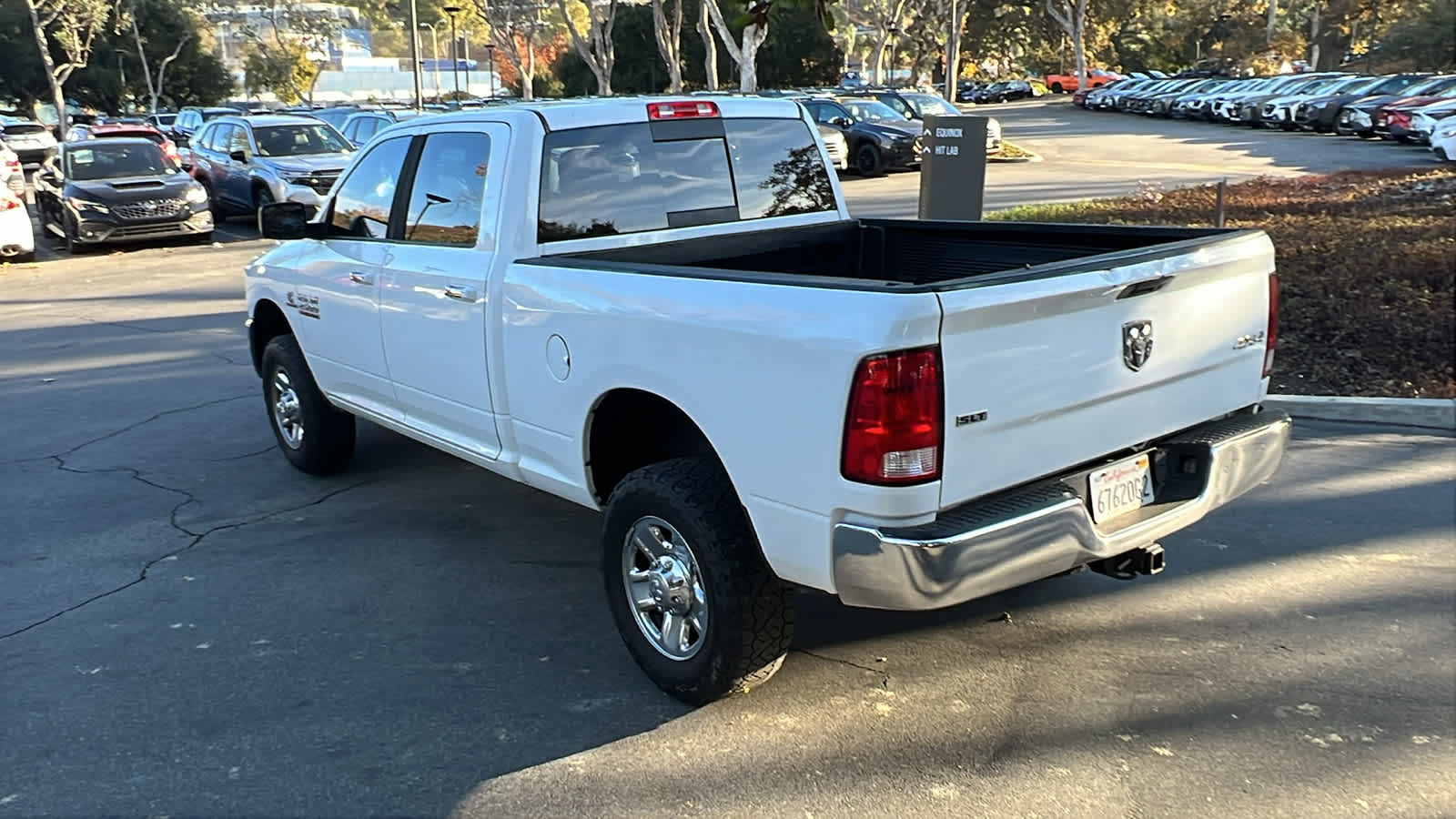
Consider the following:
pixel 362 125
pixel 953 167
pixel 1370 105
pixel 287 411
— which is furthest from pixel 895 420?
pixel 1370 105

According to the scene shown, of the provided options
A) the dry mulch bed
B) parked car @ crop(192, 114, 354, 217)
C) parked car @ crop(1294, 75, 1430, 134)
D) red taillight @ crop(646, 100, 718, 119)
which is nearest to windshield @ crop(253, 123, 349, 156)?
parked car @ crop(192, 114, 354, 217)

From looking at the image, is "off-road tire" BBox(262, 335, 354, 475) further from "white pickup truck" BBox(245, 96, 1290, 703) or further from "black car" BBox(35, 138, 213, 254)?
"black car" BBox(35, 138, 213, 254)

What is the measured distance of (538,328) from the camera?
4.25 metres

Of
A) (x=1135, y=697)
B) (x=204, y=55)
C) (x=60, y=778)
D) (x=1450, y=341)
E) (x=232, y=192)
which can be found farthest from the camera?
(x=204, y=55)

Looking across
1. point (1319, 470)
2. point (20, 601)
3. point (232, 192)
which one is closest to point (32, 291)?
point (232, 192)

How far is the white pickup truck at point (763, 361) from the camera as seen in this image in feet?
10.5

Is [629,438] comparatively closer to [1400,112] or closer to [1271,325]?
[1271,325]

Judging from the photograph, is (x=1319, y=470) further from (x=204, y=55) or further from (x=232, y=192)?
(x=204, y=55)

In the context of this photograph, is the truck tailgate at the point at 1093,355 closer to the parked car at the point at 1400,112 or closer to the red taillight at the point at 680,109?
the red taillight at the point at 680,109

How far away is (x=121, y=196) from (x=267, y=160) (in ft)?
7.01

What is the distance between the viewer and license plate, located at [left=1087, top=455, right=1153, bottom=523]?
11.8 ft

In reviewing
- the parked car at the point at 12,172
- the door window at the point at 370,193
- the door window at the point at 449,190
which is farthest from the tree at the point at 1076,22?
the door window at the point at 449,190

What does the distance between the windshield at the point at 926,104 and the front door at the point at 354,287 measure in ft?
77.0

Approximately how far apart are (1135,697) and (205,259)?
1509cm
